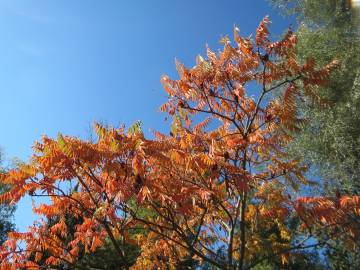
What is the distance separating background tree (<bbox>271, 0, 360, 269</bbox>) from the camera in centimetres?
1213

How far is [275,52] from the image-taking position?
20.1 ft

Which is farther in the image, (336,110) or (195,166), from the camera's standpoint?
(336,110)

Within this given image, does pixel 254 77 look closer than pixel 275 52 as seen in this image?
No

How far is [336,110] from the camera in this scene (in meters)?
12.5

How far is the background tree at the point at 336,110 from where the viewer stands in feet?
39.8

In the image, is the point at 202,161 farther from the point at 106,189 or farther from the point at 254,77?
the point at 254,77

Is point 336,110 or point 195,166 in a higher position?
point 336,110

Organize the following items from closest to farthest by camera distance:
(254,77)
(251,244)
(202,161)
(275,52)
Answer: (202,161) < (275,52) < (254,77) < (251,244)

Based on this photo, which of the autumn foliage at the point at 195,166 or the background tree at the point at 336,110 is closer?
the autumn foliage at the point at 195,166

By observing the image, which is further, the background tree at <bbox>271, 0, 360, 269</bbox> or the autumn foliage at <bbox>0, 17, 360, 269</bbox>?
the background tree at <bbox>271, 0, 360, 269</bbox>

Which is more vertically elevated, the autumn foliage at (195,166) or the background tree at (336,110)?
the background tree at (336,110)

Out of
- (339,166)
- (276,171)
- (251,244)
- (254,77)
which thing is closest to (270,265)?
(339,166)

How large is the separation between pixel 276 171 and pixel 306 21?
1169cm

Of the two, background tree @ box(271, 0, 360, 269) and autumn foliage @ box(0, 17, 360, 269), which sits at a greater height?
background tree @ box(271, 0, 360, 269)
